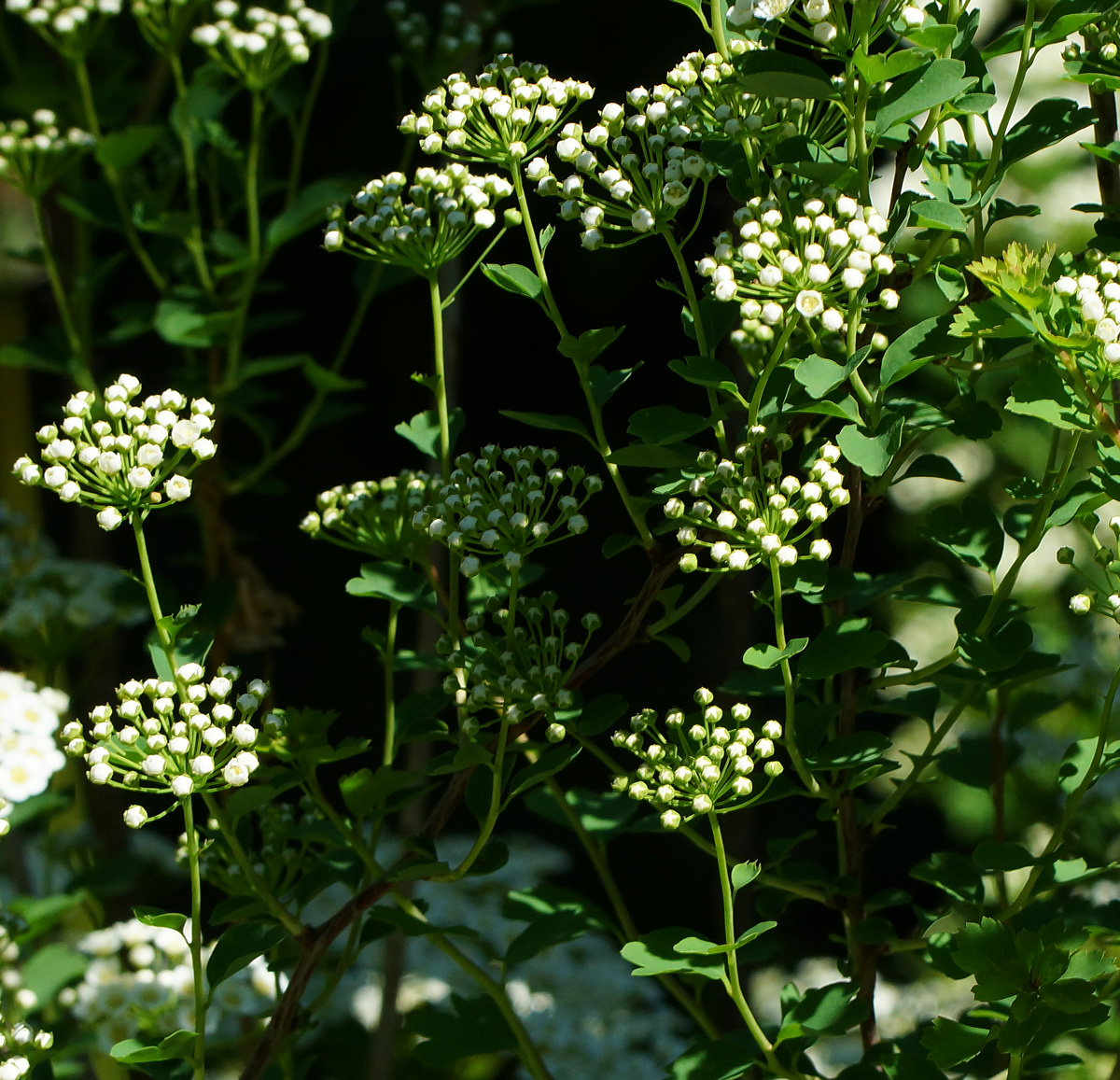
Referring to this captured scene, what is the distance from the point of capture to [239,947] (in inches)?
31.3

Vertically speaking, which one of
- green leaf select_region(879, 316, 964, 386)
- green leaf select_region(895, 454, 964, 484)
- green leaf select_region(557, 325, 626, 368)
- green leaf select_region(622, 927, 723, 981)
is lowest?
green leaf select_region(622, 927, 723, 981)

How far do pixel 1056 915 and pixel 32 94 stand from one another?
136 cm

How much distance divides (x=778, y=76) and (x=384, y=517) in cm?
42

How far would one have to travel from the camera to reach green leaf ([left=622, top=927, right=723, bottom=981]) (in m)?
0.73

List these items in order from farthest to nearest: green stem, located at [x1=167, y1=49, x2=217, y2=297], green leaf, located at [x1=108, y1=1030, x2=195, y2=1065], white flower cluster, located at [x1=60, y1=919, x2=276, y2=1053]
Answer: green stem, located at [x1=167, y1=49, x2=217, y2=297] → white flower cluster, located at [x1=60, y1=919, x2=276, y2=1053] → green leaf, located at [x1=108, y1=1030, x2=195, y2=1065]

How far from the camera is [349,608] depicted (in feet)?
6.58

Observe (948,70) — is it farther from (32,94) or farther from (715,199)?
(32,94)

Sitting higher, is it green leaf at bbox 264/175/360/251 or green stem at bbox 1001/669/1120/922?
green leaf at bbox 264/175/360/251

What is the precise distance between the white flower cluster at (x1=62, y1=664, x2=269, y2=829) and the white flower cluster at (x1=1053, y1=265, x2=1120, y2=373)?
49cm

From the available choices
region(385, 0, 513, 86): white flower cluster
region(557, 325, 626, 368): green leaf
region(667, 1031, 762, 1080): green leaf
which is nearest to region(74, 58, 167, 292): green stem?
region(385, 0, 513, 86): white flower cluster

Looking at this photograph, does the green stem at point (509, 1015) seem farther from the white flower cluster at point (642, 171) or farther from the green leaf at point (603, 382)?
the white flower cluster at point (642, 171)

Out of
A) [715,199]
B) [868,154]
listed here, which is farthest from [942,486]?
[868,154]

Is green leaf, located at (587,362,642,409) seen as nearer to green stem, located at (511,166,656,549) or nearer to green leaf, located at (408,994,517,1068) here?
green stem, located at (511,166,656,549)

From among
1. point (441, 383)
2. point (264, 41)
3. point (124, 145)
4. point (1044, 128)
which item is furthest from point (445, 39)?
point (1044, 128)
